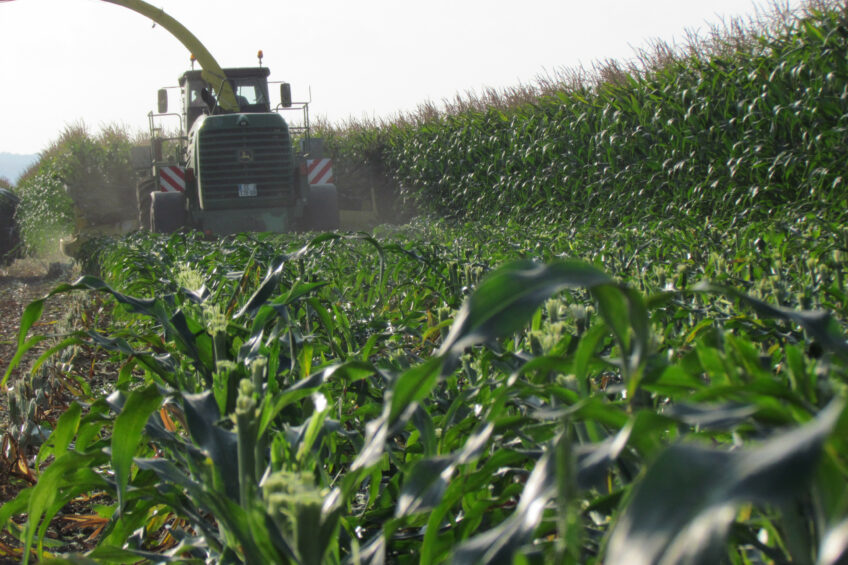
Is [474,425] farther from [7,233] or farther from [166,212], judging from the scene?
[7,233]

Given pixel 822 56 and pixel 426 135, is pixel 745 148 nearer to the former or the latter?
pixel 822 56

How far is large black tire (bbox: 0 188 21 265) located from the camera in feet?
41.2

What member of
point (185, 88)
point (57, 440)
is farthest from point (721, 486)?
point (185, 88)

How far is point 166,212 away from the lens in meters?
10.9

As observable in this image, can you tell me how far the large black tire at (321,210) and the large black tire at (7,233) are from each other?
4.92 meters

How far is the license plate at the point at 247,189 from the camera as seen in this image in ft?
34.4

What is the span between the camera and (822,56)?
20.3 feet

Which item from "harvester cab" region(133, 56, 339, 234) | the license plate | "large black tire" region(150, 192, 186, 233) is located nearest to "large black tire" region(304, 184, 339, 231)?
"harvester cab" region(133, 56, 339, 234)

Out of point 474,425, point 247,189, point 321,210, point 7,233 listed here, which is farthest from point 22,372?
point 7,233

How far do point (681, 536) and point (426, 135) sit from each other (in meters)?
15.2

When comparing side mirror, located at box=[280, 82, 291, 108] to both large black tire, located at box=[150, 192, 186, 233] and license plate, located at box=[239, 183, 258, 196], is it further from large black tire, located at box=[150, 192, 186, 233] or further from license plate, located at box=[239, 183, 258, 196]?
large black tire, located at box=[150, 192, 186, 233]

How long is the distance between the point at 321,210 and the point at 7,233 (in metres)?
5.56

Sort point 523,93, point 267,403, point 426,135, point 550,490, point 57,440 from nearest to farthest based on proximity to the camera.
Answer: point 550,490 < point 267,403 < point 57,440 < point 523,93 < point 426,135

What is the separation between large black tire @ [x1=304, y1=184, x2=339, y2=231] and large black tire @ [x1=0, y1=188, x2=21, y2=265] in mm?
4925
